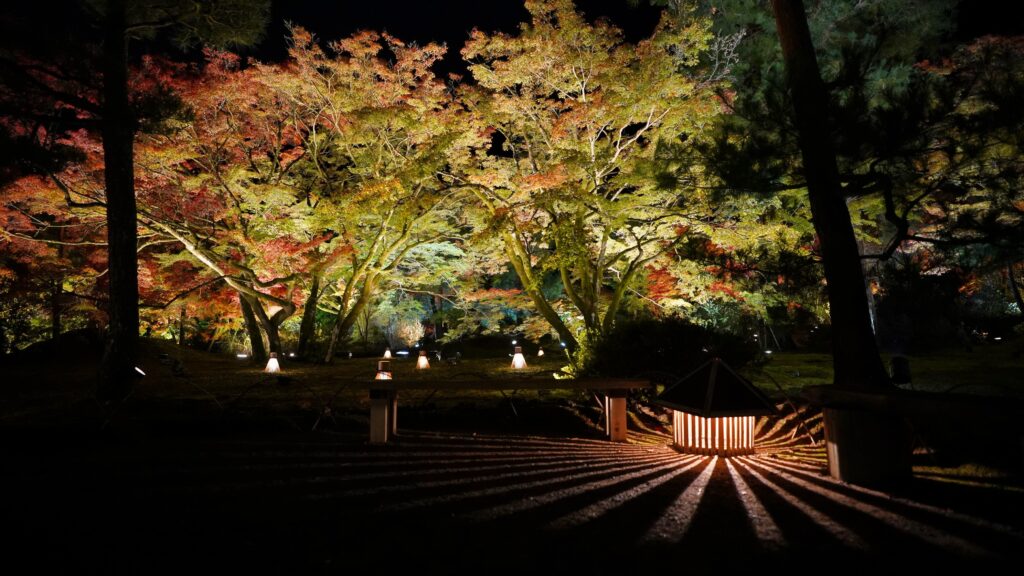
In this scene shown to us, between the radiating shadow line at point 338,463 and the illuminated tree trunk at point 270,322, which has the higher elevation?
the illuminated tree trunk at point 270,322

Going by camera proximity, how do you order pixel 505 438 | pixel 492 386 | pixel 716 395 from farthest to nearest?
pixel 505 438 → pixel 492 386 → pixel 716 395

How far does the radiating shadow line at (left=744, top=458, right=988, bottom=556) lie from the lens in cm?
265

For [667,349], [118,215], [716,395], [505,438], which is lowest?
[505,438]

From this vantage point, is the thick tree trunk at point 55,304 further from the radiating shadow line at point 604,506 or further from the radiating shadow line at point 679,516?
the radiating shadow line at point 679,516

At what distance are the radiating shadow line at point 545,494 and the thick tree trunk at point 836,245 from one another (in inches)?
83.2

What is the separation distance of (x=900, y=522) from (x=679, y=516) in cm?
121

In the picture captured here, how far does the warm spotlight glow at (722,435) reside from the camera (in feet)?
15.3

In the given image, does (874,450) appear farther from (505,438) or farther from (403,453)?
(403,453)

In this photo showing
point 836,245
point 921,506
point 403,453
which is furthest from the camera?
point 836,245

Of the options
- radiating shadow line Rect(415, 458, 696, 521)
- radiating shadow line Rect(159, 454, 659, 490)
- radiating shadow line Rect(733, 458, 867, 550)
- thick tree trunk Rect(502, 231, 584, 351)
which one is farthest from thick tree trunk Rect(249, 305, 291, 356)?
radiating shadow line Rect(733, 458, 867, 550)

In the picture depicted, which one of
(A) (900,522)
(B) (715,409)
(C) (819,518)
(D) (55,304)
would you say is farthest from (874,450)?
(D) (55,304)

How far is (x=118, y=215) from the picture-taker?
7684 millimetres

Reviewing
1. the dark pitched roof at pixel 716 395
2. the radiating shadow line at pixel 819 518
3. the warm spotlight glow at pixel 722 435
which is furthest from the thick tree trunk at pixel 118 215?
the radiating shadow line at pixel 819 518

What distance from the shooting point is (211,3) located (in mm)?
8328
